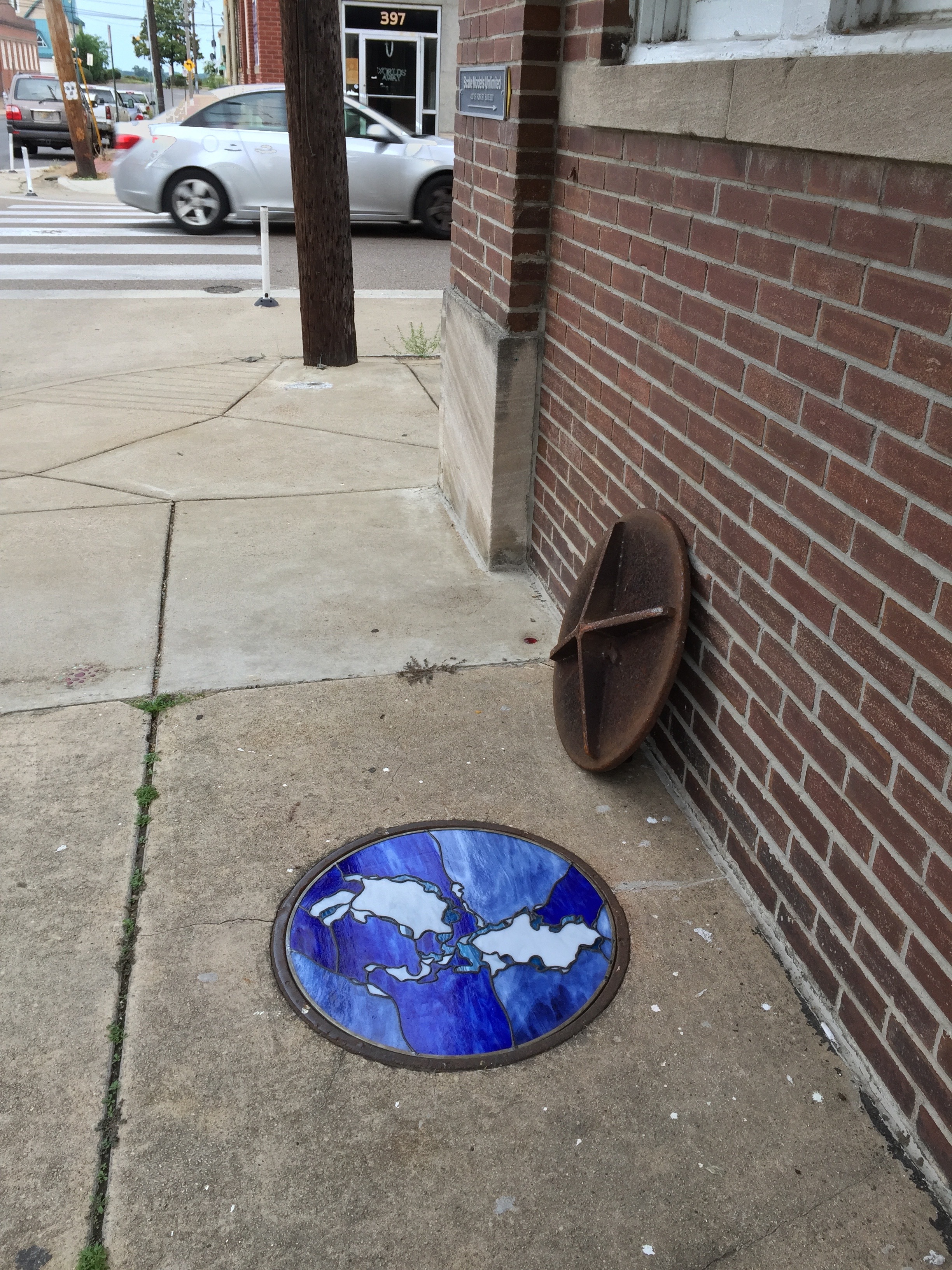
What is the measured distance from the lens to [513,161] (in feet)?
13.1

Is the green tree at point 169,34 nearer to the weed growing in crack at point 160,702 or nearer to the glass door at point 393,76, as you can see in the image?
the glass door at point 393,76

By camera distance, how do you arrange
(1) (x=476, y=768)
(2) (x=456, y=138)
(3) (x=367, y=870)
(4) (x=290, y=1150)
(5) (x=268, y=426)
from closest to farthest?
(4) (x=290, y=1150) < (3) (x=367, y=870) < (1) (x=476, y=768) < (2) (x=456, y=138) < (5) (x=268, y=426)

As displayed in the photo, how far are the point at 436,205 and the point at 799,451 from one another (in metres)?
13.4

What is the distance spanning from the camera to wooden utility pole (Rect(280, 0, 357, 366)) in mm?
7078

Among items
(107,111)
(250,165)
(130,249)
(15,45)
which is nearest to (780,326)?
(130,249)

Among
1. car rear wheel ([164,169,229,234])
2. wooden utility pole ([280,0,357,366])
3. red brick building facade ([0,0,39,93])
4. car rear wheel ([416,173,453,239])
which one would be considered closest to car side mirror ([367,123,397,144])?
car rear wheel ([416,173,453,239])

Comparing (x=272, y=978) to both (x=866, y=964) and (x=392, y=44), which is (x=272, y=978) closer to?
(x=866, y=964)

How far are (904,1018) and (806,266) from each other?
1586mm

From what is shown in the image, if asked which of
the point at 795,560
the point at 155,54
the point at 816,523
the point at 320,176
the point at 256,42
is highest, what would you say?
the point at 155,54

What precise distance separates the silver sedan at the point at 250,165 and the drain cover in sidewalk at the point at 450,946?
1269 centimetres

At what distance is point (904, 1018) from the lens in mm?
2119

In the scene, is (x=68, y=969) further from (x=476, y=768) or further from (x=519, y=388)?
(x=519, y=388)

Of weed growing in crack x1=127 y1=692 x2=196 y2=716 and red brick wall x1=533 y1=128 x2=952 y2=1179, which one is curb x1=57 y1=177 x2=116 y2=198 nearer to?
weed growing in crack x1=127 y1=692 x2=196 y2=716

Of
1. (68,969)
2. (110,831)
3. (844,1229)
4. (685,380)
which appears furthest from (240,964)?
(685,380)
